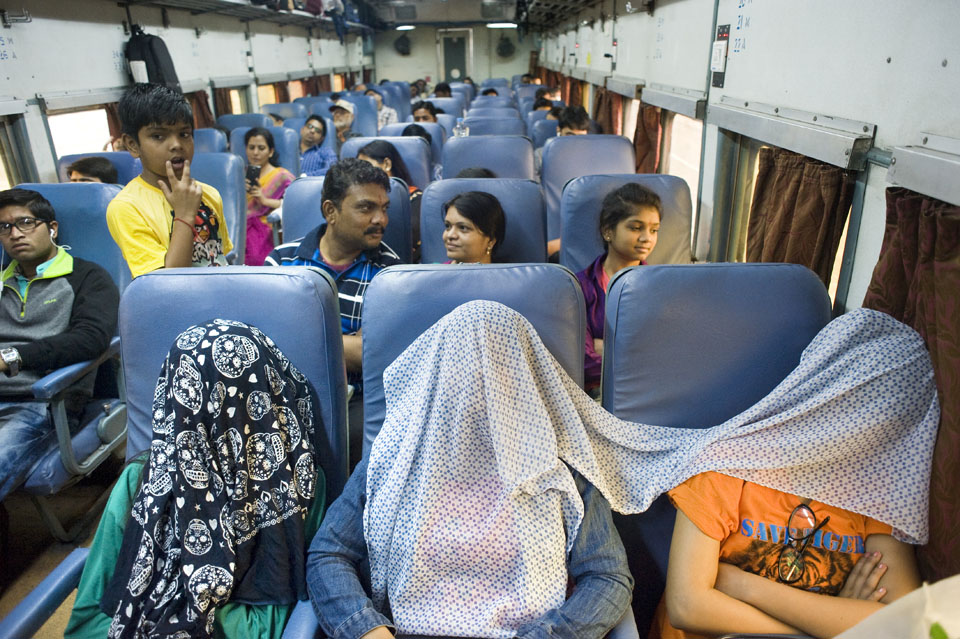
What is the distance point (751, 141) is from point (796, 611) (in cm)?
253

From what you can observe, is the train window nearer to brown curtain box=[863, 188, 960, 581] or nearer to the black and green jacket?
the black and green jacket

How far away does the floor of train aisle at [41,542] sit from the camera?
85.3 inches

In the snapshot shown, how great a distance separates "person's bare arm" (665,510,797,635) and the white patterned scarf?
131 mm

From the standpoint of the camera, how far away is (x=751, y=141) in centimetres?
320

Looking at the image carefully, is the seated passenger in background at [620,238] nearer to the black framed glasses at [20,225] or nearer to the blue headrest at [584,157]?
the blue headrest at [584,157]

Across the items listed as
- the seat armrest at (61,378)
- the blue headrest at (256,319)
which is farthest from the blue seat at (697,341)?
the seat armrest at (61,378)

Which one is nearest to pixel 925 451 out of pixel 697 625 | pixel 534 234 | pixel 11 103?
pixel 697 625

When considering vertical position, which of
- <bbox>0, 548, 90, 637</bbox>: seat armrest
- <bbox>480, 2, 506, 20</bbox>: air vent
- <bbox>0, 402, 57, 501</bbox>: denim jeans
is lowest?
<bbox>0, 402, 57, 501</bbox>: denim jeans

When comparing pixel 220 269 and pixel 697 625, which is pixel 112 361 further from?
pixel 697 625

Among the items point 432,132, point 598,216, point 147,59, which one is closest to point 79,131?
point 147,59

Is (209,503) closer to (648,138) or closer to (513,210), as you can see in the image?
(513,210)

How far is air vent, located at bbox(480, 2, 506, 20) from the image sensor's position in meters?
17.6

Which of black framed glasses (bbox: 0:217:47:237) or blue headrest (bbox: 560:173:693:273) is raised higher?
black framed glasses (bbox: 0:217:47:237)

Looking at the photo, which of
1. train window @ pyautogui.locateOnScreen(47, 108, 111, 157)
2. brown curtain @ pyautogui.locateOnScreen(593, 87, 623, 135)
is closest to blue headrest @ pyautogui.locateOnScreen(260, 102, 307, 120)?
train window @ pyautogui.locateOnScreen(47, 108, 111, 157)
